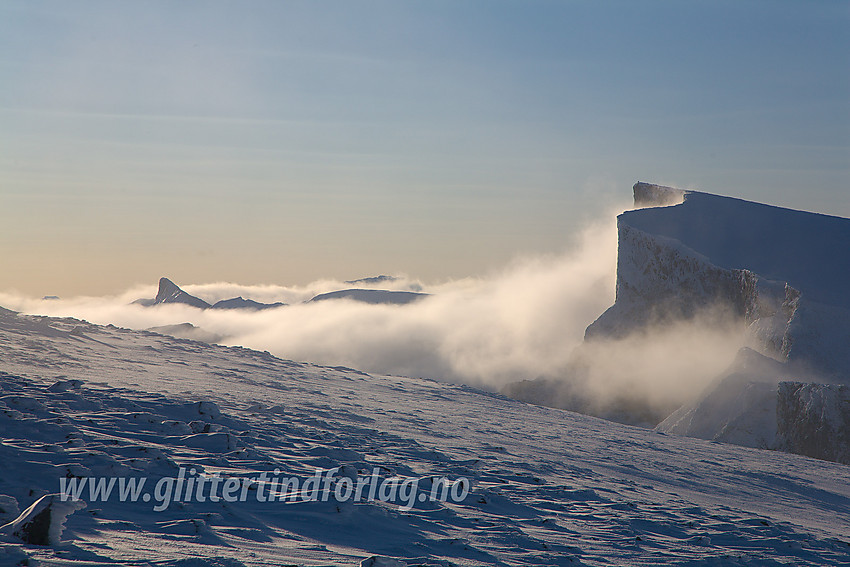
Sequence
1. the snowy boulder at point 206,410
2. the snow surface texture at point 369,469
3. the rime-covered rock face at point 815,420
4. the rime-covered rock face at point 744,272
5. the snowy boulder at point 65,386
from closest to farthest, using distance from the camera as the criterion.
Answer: the snow surface texture at point 369,469
the snowy boulder at point 206,410
the snowy boulder at point 65,386
the rime-covered rock face at point 815,420
the rime-covered rock face at point 744,272

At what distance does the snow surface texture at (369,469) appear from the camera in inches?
200

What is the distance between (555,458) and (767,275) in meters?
18.1

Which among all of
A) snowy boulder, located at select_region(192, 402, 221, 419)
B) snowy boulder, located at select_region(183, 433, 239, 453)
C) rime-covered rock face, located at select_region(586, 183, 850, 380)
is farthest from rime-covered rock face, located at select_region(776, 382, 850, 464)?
snowy boulder, located at select_region(183, 433, 239, 453)

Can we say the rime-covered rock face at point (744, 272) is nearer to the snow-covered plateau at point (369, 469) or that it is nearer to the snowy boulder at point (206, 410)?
the snow-covered plateau at point (369, 469)

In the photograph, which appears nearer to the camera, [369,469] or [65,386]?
[369,469]

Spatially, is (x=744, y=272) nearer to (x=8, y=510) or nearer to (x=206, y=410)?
(x=206, y=410)

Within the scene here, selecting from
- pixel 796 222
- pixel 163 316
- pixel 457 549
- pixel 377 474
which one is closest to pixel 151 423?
pixel 377 474

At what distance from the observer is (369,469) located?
780 cm

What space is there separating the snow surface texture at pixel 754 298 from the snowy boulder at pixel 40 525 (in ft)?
63.2

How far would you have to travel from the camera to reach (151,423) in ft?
27.6

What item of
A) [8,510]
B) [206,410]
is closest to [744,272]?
[206,410]

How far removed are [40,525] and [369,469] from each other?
401 centimetres

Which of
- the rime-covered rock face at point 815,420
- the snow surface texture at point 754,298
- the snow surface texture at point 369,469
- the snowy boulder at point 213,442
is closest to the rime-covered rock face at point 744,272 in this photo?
the snow surface texture at point 754,298

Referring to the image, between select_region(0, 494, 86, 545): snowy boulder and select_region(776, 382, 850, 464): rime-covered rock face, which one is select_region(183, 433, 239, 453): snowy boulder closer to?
select_region(0, 494, 86, 545): snowy boulder
